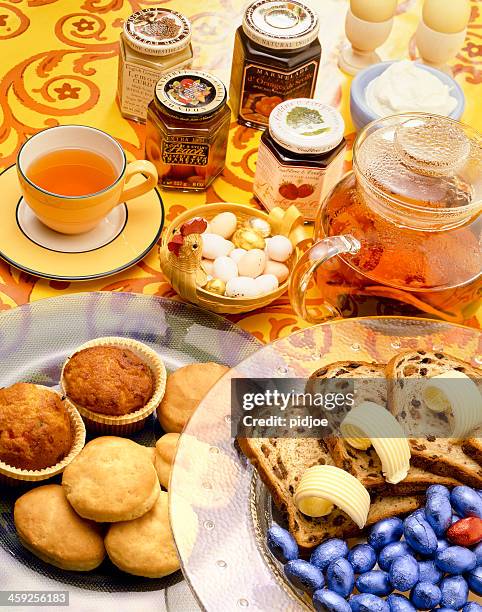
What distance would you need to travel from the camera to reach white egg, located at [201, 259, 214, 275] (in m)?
1.38

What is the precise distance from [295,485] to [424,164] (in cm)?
50

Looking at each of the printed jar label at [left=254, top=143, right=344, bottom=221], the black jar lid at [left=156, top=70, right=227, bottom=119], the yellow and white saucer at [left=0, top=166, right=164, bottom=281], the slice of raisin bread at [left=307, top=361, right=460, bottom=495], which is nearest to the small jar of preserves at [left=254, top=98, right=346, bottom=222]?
the printed jar label at [left=254, top=143, right=344, bottom=221]

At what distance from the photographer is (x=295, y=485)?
1091mm

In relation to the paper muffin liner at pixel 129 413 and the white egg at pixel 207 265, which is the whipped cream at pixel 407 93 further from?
the paper muffin liner at pixel 129 413

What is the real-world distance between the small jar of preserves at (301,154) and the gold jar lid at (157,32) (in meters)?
0.23

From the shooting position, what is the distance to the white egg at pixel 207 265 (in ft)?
4.53

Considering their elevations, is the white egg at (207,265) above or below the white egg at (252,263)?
below

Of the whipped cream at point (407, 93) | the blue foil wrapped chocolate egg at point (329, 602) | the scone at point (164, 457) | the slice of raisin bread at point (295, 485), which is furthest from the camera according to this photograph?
the whipped cream at point (407, 93)

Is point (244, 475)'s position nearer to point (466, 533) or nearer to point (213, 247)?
point (466, 533)

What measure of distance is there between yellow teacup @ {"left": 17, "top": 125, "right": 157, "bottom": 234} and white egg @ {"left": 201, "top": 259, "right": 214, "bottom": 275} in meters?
0.17

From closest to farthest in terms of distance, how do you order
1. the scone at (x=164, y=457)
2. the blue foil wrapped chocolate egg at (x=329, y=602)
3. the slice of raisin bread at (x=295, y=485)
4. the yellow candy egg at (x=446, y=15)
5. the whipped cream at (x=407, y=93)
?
the blue foil wrapped chocolate egg at (x=329, y=602), the slice of raisin bread at (x=295, y=485), the scone at (x=164, y=457), the whipped cream at (x=407, y=93), the yellow candy egg at (x=446, y=15)

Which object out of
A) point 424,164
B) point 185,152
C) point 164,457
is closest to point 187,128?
point 185,152

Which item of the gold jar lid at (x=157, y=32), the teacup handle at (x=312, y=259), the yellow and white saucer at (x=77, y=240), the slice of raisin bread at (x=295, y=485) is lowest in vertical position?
the yellow and white saucer at (x=77, y=240)

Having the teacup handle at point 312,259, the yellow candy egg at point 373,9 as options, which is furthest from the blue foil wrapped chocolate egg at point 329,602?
the yellow candy egg at point 373,9
